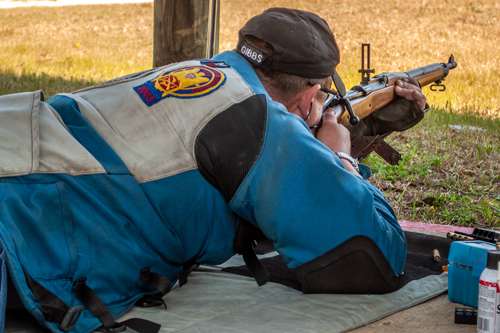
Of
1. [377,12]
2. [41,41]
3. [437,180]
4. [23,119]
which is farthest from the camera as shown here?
[377,12]

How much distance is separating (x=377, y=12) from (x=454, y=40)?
14.6 ft

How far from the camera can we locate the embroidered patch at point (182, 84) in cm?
166

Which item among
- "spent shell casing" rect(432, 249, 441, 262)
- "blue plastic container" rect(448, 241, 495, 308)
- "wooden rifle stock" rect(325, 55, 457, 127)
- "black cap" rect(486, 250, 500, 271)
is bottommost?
"spent shell casing" rect(432, 249, 441, 262)

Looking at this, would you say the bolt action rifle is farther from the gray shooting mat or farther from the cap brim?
the gray shooting mat

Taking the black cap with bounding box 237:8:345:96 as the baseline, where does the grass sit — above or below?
below

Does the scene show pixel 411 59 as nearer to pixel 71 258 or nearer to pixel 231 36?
pixel 231 36

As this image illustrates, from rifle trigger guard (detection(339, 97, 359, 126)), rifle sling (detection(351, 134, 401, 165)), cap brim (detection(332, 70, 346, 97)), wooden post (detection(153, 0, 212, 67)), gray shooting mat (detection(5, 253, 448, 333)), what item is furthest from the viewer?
wooden post (detection(153, 0, 212, 67))

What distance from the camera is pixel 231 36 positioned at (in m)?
12.6

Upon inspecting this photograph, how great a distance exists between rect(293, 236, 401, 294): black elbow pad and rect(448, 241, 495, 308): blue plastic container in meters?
0.20

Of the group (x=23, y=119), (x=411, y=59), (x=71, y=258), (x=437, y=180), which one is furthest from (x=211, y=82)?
(x=411, y=59)

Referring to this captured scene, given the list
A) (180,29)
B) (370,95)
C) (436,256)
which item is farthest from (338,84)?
(180,29)

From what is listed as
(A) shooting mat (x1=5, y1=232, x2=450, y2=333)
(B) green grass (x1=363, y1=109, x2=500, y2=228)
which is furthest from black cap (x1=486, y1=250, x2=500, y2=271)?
(B) green grass (x1=363, y1=109, x2=500, y2=228)

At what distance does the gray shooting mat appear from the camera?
1605 mm

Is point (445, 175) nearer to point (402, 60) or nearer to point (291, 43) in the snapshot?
point (291, 43)
